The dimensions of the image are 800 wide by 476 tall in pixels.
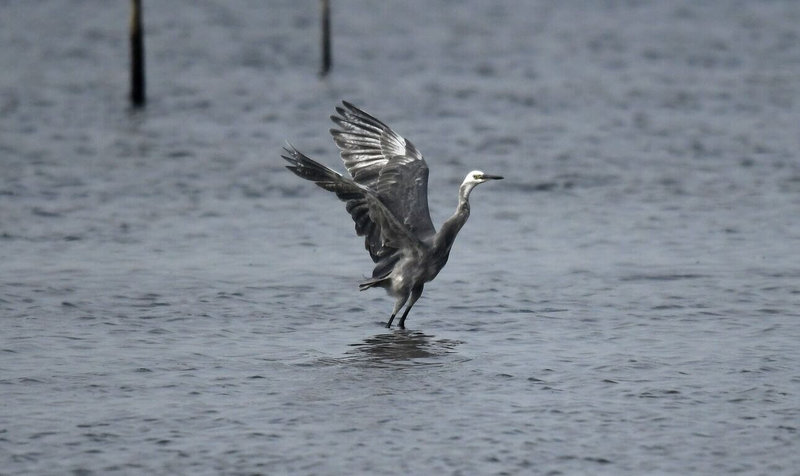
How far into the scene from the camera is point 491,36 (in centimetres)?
3925

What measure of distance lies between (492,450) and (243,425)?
167 cm

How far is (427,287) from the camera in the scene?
1425cm

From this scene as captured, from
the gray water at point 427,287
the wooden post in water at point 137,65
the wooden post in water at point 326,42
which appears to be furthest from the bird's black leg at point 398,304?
the wooden post in water at point 326,42

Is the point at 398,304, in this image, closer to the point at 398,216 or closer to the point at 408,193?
the point at 398,216

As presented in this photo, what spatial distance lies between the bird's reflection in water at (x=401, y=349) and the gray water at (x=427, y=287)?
34 millimetres

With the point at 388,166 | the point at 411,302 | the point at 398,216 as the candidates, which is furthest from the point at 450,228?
the point at 388,166

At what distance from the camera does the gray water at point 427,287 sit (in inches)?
369

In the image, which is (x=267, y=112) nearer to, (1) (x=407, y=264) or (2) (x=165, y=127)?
(2) (x=165, y=127)

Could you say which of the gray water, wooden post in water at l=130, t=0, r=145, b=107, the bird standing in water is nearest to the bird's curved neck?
the bird standing in water

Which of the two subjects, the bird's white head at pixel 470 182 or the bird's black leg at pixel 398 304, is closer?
the bird's black leg at pixel 398 304

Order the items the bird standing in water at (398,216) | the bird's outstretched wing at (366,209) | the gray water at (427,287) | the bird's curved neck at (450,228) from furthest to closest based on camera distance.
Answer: the bird's curved neck at (450,228), the bird standing in water at (398,216), the bird's outstretched wing at (366,209), the gray water at (427,287)

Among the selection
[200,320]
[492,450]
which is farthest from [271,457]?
[200,320]

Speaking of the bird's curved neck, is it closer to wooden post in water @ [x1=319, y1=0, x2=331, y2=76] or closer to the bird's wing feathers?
the bird's wing feathers

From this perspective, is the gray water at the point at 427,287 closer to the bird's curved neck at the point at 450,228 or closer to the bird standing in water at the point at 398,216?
the bird standing in water at the point at 398,216
